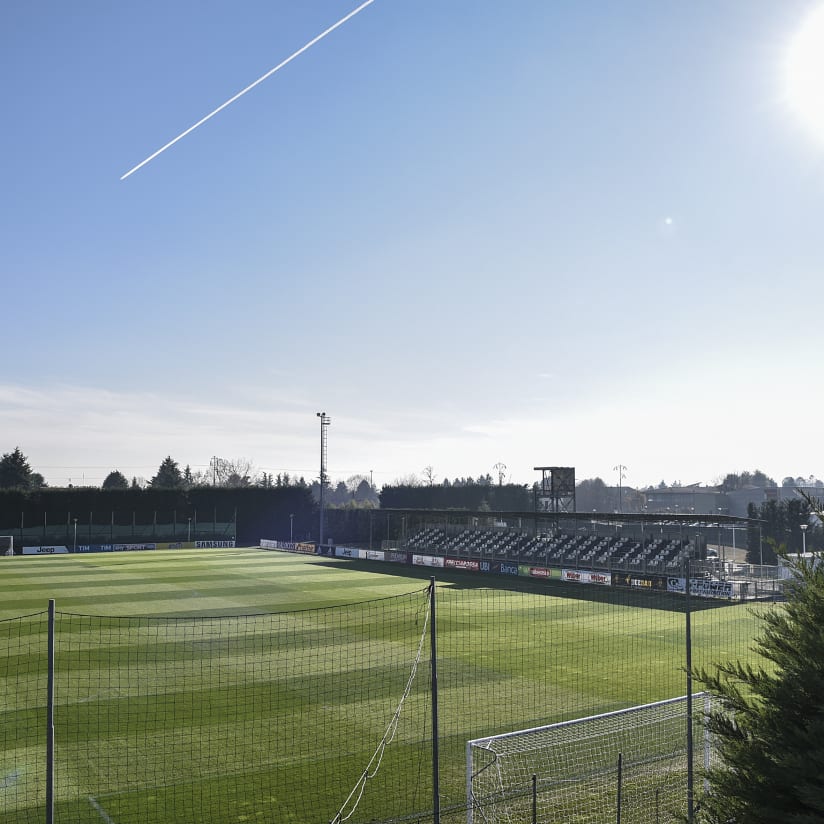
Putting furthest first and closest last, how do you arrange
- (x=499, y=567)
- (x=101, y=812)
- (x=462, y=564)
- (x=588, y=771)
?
(x=462, y=564), (x=499, y=567), (x=588, y=771), (x=101, y=812)

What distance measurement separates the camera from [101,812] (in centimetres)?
1140

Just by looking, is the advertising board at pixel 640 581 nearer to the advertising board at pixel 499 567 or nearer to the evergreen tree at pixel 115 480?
the advertising board at pixel 499 567

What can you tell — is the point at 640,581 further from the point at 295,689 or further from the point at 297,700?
the point at 297,700

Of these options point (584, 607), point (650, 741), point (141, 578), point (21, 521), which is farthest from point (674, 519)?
point (21, 521)

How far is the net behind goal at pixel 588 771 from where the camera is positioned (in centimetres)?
1101

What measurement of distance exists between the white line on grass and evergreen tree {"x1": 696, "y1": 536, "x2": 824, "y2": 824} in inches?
350

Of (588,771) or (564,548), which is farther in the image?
(564,548)

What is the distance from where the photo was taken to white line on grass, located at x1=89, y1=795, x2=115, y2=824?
36.5 ft

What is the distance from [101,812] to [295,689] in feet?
23.3

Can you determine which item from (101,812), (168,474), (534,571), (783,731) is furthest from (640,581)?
(168,474)

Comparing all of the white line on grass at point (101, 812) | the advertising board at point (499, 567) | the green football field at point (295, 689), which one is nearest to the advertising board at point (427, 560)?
the advertising board at point (499, 567)

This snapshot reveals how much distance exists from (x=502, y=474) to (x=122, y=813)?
420 ft

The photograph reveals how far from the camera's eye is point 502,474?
452ft

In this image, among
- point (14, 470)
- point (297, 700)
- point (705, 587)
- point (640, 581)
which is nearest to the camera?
point (297, 700)
